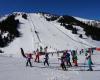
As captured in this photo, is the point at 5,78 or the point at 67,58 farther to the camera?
the point at 67,58

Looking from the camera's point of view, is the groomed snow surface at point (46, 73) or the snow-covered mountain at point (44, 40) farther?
the snow-covered mountain at point (44, 40)

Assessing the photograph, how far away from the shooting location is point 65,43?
81.6 meters

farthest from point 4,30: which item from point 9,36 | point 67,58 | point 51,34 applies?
point 67,58

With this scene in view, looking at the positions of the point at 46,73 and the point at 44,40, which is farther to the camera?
the point at 44,40

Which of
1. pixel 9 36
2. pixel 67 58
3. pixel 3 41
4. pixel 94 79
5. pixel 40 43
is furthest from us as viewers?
pixel 9 36

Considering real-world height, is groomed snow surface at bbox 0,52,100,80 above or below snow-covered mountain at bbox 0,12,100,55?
below

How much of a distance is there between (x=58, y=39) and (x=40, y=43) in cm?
1070

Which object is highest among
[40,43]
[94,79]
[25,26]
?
[25,26]

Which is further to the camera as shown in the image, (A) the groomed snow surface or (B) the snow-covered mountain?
(B) the snow-covered mountain

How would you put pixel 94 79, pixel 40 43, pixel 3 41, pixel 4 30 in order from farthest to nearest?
1. pixel 4 30
2. pixel 3 41
3. pixel 40 43
4. pixel 94 79

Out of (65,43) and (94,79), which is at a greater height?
(65,43)

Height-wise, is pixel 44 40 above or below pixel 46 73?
above

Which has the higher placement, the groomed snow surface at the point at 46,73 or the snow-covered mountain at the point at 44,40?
the snow-covered mountain at the point at 44,40

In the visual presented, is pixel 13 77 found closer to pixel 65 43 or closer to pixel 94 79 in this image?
pixel 94 79
